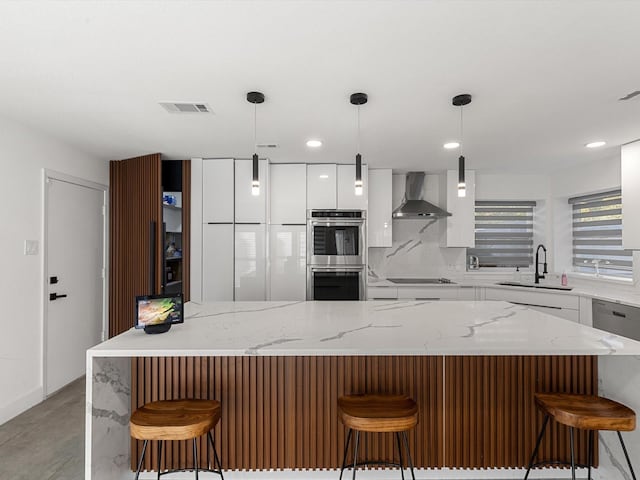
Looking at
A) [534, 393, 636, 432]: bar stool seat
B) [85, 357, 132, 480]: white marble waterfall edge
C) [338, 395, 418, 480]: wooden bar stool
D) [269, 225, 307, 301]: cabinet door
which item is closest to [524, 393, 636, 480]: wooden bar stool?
[534, 393, 636, 432]: bar stool seat

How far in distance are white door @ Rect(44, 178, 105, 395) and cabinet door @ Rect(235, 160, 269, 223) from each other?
1.49 metres

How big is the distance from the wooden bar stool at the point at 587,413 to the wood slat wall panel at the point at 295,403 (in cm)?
53

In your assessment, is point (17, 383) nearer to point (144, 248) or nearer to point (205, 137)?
point (144, 248)

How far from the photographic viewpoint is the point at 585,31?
1656mm

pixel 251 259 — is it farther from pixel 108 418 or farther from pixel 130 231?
pixel 108 418

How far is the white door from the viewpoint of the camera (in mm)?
3324

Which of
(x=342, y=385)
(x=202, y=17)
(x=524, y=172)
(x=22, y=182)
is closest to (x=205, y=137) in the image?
(x=22, y=182)

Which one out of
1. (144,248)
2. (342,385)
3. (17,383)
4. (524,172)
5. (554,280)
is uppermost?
(524,172)

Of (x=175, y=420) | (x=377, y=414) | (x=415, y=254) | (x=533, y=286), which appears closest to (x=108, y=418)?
(x=175, y=420)

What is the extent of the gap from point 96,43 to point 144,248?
8.66ft

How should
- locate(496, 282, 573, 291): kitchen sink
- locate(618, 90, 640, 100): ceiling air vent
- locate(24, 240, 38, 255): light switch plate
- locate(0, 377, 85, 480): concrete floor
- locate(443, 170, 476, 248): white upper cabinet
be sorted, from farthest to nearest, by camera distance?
1. locate(443, 170, 476, 248): white upper cabinet
2. locate(496, 282, 573, 291): kitchen sink
3. locate(24, 240, 38, 255): light switch plate
4. locate(618, 90, 640, 100): ceiling air vent
5. locate(0, 377, 85, 480): concrete floor

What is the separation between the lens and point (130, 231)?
→ 13.4ft

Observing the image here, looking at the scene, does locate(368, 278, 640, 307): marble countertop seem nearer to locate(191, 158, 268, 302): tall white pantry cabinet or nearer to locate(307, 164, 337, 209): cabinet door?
locate(307, 164, 337, 209): cabinet door

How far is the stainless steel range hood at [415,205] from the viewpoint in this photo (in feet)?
15.0
